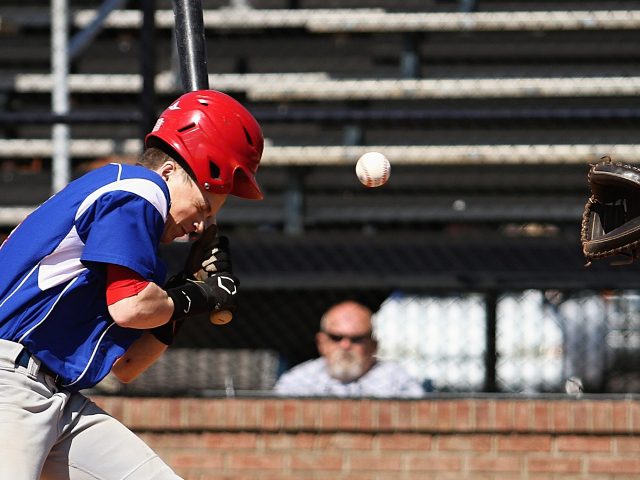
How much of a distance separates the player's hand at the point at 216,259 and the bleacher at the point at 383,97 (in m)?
3.14

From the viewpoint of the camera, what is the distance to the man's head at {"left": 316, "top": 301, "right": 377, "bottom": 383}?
655cm

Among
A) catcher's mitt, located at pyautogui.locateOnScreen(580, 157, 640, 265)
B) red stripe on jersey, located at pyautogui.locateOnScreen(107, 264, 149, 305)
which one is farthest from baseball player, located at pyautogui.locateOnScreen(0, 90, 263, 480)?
catcher's mitt, located at pyautogui.locateOnScreen(580, 157, 640, 265)

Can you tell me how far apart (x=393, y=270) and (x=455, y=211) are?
4.57ft

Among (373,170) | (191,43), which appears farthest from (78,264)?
(373,170)

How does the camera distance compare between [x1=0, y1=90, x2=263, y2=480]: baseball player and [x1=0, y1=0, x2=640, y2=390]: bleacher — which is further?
[x1=0, y1=0, x2=640, y2=390]: bleacher

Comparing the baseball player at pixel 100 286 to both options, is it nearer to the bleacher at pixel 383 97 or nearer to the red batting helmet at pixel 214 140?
the red batting helmet at pixel 214 140

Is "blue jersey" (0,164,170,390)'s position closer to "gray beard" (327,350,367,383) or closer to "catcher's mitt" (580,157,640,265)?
"catcher's mitt" (580,157,640,265)

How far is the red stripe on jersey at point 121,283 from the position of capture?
3.33m

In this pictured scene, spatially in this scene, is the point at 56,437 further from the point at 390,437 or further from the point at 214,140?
the point at 390,437

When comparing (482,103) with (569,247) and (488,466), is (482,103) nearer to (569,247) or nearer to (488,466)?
(569,247)

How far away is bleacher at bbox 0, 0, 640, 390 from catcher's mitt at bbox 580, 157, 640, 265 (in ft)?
8.85

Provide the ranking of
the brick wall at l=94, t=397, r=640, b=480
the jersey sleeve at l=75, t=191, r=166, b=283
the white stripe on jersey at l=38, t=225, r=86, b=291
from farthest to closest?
the brick wall at l=94, t=397, r=640, b=480, the white stripe on jersey at l=38, t=225, r=86, b=291, the jersey sleeve at l=75, t=191, r=166, b=283

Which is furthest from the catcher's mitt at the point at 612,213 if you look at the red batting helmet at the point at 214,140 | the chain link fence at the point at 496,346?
the chain link fence at the point at 496,346

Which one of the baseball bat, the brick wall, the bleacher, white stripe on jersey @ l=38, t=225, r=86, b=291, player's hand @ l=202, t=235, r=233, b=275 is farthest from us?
the bleacher
